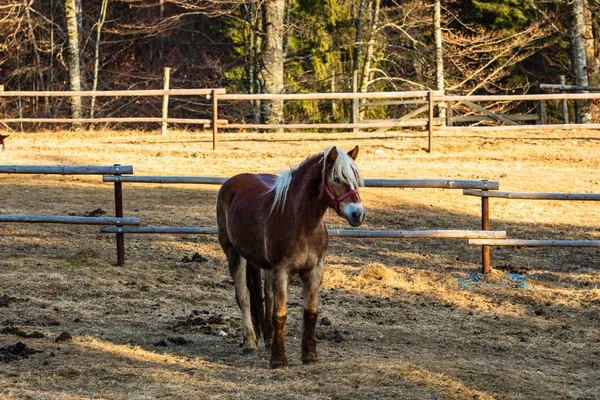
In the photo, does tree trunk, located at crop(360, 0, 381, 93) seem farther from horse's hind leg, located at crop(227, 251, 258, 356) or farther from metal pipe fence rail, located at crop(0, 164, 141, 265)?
horse's hind leg, located at crop(227, 251, 258, 356)

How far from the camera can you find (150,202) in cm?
1468

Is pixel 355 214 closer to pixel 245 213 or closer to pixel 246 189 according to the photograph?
pixel 245 213

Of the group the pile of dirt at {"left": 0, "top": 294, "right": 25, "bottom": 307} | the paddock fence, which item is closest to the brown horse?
the pile of dirt at {"left": 0, "top": 294, "right": 25, "bottom": 307}

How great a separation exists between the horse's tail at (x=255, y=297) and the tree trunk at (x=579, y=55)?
18881 millimetres

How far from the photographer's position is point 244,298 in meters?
7.65

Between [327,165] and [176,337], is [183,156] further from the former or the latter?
[327,165]

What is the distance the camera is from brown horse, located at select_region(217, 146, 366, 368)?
21.5 ft

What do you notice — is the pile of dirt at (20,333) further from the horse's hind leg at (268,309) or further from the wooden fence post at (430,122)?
the wooden fence post at (430,122)

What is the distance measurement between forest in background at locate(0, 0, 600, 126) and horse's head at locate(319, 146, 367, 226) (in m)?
18.5

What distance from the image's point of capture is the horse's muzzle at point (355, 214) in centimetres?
636

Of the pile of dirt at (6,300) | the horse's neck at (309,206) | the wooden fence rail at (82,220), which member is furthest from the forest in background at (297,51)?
the horse's neck at (309,206)

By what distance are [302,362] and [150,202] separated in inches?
317

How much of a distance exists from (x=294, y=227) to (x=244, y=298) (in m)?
1.10

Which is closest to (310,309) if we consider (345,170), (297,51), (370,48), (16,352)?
(345,170)
